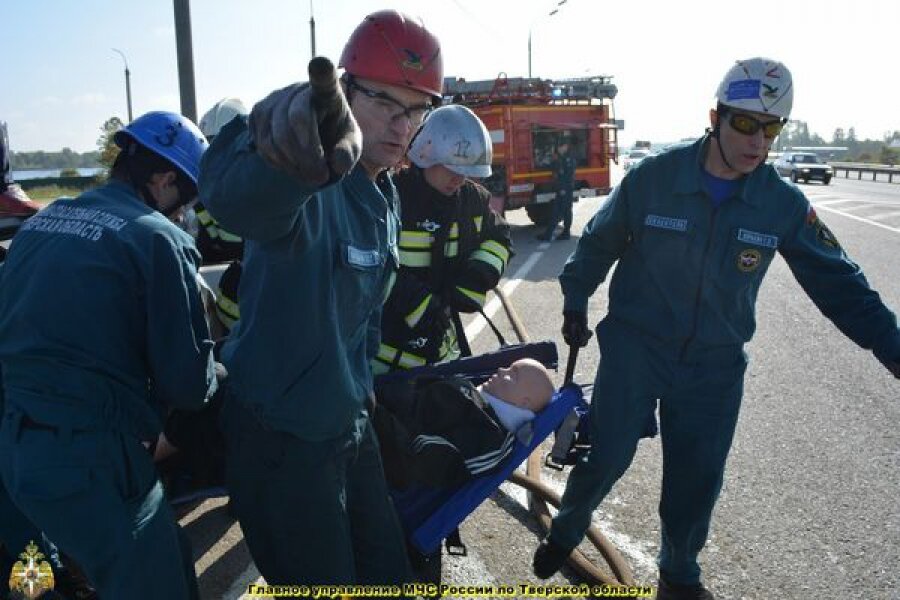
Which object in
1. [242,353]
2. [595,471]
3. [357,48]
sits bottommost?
[595,471]

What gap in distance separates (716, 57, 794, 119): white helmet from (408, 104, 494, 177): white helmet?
1.07 metres

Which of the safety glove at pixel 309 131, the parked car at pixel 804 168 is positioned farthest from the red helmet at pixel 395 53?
the parked car at pixel 804 168

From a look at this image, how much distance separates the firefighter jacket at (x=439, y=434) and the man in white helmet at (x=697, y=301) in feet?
1.82

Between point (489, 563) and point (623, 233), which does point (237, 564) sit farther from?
point (623, 233)

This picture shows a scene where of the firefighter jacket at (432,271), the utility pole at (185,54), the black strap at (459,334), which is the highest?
the utility pole at (185,54)

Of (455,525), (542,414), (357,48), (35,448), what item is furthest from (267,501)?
(542,414)

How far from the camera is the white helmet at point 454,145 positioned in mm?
3287

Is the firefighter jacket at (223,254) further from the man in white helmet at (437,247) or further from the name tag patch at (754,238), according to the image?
the name tag patch at (754,238)

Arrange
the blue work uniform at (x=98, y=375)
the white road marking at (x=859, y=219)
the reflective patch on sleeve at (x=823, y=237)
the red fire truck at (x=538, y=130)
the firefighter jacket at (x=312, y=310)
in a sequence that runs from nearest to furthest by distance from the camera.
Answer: the firefighter jacket at (x=312, y=310) → the blue work uniform at (x=98, y=375) → the reflective patch on sleeve at (x=823, y=237) → the red fire truck at (x=538, y=130) → the white road marking at (x=859, y=219)

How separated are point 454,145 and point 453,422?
1.25 metres

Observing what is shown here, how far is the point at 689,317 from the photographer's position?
2.90 metres

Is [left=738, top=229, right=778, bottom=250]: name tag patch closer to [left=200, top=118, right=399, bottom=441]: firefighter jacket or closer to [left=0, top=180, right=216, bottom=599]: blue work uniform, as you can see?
[left=200, top=118, right=399, bottom=441]: firefighter jacket

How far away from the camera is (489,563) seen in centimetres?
326

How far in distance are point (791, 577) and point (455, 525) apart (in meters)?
1.63
